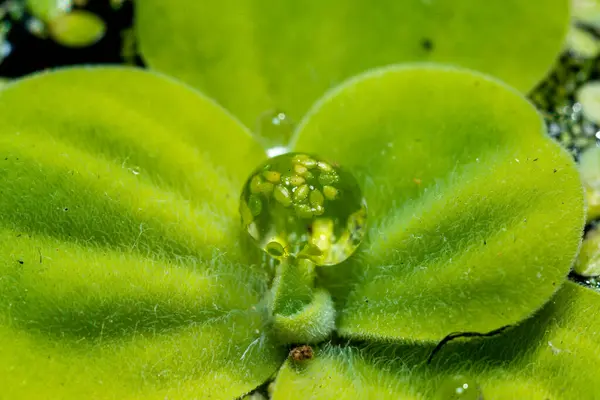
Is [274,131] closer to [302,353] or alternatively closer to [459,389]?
[302,353]

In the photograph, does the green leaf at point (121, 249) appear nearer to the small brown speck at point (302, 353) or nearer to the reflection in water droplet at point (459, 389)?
the small brown speck at point (302, 353)

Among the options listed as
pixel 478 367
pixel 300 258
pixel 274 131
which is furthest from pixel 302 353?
pixel 274 131

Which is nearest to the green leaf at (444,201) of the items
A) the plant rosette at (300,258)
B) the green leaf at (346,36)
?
the plant rosette at (300,258)

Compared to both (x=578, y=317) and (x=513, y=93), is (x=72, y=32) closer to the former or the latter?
(x=513, y=93)

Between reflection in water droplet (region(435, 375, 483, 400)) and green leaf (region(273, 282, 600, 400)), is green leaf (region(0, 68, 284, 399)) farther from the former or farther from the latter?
reflection in water droplet (region(435, 375, 483, 400))


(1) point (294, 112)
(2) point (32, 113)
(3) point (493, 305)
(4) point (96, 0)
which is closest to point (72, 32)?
(4) point (96, 0)

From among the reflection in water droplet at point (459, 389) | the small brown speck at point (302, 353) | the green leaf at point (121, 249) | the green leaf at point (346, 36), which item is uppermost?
the green leaf at point (346, 36)
